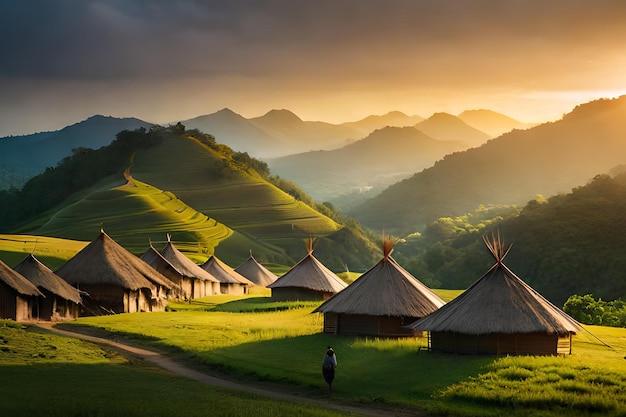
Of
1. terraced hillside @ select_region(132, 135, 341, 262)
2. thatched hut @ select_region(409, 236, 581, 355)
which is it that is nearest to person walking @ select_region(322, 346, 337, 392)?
thatched hut @ select_region(409, 236, 581, 355)

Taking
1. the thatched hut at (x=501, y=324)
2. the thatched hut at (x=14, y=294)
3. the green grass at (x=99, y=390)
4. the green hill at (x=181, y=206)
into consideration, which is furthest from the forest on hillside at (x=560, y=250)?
the green grass at (x=99, y=390)

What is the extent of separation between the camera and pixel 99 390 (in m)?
25.2

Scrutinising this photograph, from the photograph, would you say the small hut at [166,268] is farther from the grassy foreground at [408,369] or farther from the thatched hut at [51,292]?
the grassy foreground at [408,369]

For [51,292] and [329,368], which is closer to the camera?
[329,368]

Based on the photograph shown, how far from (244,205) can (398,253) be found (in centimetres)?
2953

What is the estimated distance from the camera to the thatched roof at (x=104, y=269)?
53875 millimetres

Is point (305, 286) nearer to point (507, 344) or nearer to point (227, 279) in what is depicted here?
point (227, 279)

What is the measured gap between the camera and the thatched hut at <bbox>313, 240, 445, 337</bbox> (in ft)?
127

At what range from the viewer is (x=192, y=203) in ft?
485

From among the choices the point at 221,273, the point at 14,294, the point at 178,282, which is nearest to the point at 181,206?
the point at 221,273

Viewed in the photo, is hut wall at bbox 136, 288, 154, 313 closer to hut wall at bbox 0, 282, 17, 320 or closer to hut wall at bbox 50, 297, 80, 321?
hut wall at bbox 50, 297, 80, 321

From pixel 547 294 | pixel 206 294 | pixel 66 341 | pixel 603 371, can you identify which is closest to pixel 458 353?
pixel 603 371

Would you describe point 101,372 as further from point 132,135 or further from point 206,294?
point 132,135

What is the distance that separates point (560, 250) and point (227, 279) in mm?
45856
